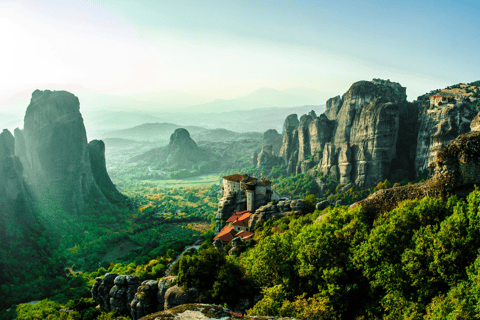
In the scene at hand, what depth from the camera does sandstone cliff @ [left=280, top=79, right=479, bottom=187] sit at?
177 ft

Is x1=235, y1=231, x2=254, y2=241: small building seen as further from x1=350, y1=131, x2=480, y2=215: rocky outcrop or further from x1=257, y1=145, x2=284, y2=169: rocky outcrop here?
x1=257, y1=145, x2=284, y2=169: rocky outcrop

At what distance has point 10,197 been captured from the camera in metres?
47.4

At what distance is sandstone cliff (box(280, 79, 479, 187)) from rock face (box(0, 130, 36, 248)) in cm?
6337

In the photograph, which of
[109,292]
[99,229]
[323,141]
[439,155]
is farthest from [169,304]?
[323,141]

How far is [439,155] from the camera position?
50.5 ft

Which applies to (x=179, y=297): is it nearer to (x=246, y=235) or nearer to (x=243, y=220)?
(x=246, y=235)

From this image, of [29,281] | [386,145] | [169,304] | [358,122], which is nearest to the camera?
[169,304]

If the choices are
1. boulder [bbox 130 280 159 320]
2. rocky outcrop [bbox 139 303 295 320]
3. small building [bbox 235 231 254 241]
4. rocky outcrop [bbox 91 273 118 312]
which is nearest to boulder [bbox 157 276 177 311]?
boulder [bbox 130 280 159 320]

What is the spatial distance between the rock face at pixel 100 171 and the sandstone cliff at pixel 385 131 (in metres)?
52.5

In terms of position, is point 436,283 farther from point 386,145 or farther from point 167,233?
point 386,145

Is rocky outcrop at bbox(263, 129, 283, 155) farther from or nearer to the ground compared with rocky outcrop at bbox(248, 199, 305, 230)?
farther from the ground

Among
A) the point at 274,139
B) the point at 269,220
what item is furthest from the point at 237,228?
the point at 274,139

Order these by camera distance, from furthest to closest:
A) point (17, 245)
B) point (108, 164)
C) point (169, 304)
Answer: point (108, 164), point (17, 245), point (169, 304)

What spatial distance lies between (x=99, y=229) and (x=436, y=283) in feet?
195
